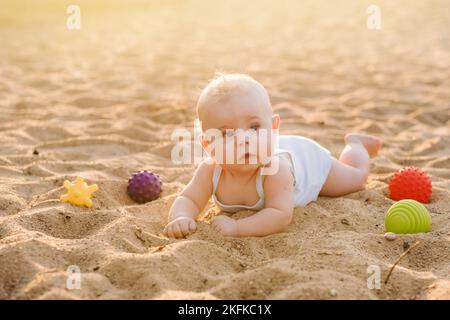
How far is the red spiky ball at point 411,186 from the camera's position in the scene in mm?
3498

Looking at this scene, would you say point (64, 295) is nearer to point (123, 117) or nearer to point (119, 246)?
point (119, 246)

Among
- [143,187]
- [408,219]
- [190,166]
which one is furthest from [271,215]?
[190,166]

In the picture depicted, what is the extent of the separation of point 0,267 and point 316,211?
1.69 metres

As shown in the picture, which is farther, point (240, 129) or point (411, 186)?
point (411, 186)

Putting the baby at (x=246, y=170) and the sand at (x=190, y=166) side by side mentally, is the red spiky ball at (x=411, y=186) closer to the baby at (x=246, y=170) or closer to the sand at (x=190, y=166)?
the sand at (x=190, y=166)

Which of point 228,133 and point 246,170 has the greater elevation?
point 228,133

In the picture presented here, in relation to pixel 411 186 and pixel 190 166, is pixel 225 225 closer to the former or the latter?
pixel 411 186

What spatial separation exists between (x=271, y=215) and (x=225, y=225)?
24cm

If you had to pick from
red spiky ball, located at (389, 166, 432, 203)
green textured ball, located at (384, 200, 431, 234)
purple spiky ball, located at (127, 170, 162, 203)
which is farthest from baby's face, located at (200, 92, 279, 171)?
red spiky ball, located at (389, 166, 432, 203)

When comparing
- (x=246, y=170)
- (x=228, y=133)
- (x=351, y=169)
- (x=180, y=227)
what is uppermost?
(x=228, y=133)

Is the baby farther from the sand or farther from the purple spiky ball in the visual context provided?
the purple spiky ball

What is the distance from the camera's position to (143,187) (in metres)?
3.54

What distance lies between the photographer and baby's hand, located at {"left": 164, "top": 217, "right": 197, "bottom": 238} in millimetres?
3018

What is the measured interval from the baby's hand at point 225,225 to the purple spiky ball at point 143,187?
597 mm
